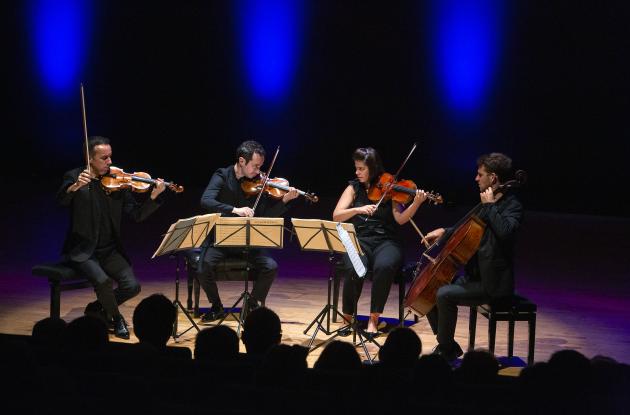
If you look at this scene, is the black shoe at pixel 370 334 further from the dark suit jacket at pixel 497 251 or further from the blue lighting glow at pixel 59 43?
the blue lighting glow at pixel 59 43

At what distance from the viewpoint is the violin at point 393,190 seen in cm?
550

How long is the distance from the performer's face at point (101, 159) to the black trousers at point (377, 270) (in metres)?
1.74

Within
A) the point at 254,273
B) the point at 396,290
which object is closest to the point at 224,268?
the point at 254,273

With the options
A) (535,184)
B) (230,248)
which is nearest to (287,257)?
(230,248)

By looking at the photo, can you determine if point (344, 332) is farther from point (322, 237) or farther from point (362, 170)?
point (362, 170)

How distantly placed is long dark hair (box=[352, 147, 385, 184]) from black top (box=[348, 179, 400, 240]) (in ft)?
0.41

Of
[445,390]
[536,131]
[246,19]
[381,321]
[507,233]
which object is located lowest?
[381,321]

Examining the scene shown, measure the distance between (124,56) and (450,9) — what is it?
4.91m

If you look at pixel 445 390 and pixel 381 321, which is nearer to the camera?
pixel 445 390

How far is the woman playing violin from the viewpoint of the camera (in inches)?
213

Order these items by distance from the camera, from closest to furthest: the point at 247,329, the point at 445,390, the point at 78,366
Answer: the point at 445,390 → the point at 78,366 → the point at 247,329

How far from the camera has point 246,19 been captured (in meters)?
11.9

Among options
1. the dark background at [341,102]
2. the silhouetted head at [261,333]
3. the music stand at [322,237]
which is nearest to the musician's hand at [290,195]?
the music stand at [322,237]

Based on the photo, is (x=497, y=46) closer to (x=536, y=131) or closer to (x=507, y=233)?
(x=536, y=131)
